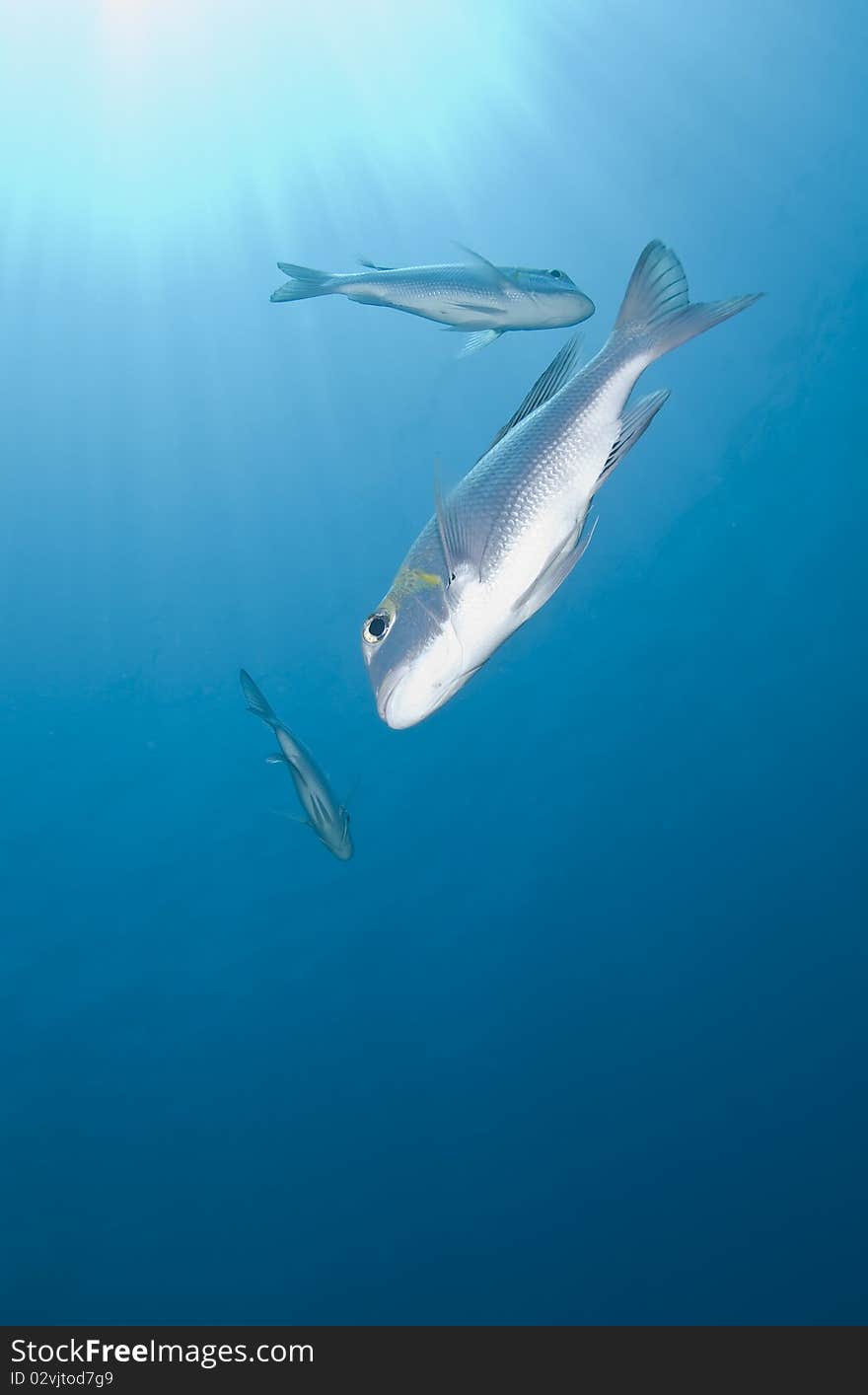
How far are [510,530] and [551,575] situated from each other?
4.2 inches

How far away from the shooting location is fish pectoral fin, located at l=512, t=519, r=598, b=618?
115 cm

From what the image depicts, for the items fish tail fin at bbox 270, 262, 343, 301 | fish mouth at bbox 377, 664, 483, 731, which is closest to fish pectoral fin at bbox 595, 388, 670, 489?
fish mouth at bbox 377, 664, 483, 731

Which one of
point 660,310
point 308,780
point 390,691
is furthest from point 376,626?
point 308,780

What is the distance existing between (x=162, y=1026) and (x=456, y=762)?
292 inches

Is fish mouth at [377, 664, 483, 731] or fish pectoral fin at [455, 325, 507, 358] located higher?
fish pectoral fin at [455, 325, 507, 358]

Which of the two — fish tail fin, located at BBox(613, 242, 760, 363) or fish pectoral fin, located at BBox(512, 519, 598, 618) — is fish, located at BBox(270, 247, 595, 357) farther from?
fish pectoral fin, located at BBox(512, 519, 598, 618)

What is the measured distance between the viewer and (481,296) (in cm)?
242

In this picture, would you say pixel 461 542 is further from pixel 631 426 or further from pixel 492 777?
pixel 492 777

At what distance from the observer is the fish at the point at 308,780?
8.96 feet

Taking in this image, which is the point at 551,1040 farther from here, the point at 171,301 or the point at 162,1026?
the point at 171,301

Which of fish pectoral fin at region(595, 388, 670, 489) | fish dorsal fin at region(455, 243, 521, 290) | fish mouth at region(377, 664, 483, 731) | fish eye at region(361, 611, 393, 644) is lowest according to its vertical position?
fish mouth at region(377, 664, 483, 731)

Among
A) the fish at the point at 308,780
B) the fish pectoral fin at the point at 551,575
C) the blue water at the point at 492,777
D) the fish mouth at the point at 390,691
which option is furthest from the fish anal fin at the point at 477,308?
the blue water at the point at 492,777

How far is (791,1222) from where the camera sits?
12.7 m

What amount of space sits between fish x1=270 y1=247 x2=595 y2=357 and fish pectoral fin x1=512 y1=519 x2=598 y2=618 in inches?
57.1
